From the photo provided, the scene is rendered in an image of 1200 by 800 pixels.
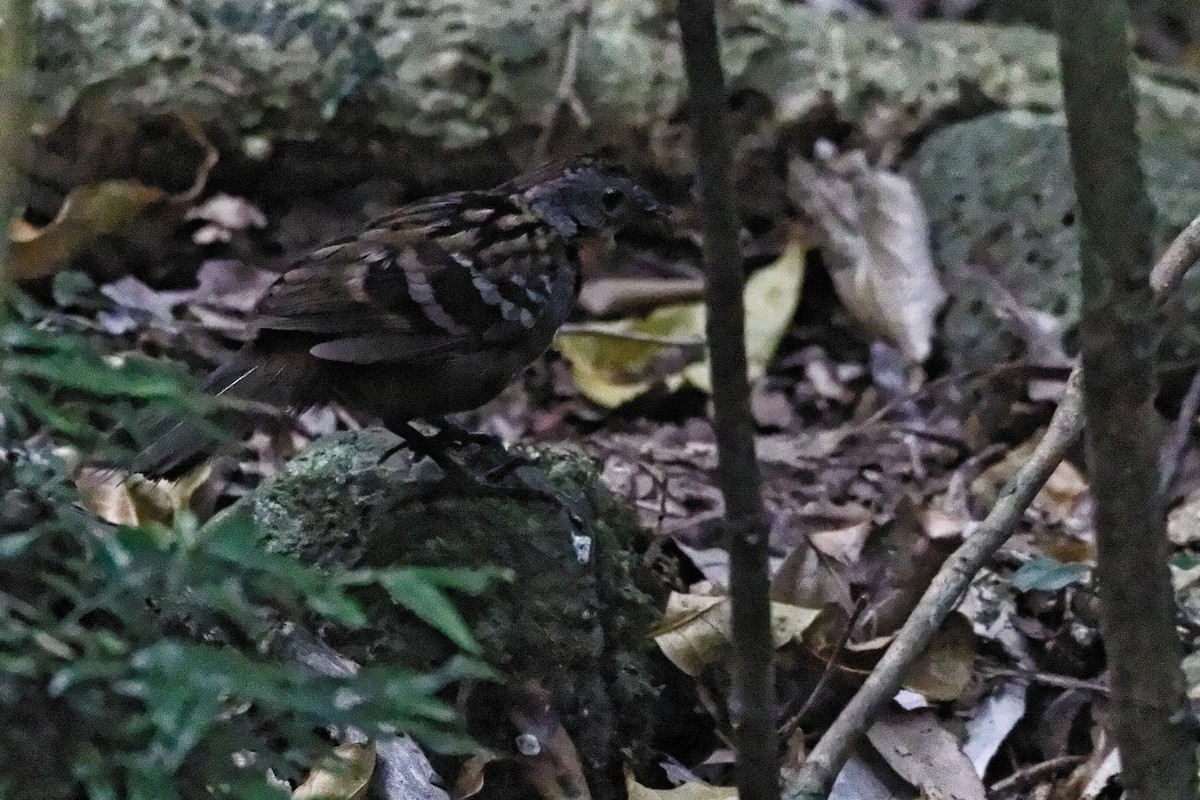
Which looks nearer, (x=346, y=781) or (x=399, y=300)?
(x=346, y=781)

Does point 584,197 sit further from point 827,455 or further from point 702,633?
point 827,455

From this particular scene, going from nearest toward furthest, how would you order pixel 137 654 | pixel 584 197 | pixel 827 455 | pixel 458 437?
pixel 137 654 → pixel 458 437 → pixel 584 197 → pixel 827 455

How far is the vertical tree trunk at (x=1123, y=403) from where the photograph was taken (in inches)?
57.0

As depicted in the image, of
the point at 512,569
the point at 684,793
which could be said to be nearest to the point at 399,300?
the point at 512,569

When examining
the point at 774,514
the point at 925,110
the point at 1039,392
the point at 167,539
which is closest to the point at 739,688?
the point at 167,539

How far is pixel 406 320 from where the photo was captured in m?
2.85

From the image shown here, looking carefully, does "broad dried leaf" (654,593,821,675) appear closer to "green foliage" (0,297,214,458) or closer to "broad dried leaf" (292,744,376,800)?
"broad dried leaf" (292,744,376,800)

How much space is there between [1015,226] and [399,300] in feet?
9.25

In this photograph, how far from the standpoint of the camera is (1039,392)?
14.2ft

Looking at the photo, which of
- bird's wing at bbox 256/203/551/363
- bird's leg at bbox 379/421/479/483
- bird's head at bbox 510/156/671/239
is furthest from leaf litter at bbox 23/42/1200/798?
bird's head at bbox 510/156/671/239

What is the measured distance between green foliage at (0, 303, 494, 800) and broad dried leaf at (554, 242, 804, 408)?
2806mm

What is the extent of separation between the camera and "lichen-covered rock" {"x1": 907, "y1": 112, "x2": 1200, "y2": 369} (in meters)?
4.62

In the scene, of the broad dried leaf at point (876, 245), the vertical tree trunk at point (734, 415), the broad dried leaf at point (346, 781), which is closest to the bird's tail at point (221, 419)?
the broad dried leaf at point (346, 781)

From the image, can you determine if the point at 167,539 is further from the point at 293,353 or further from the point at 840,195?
the point at 840,195
